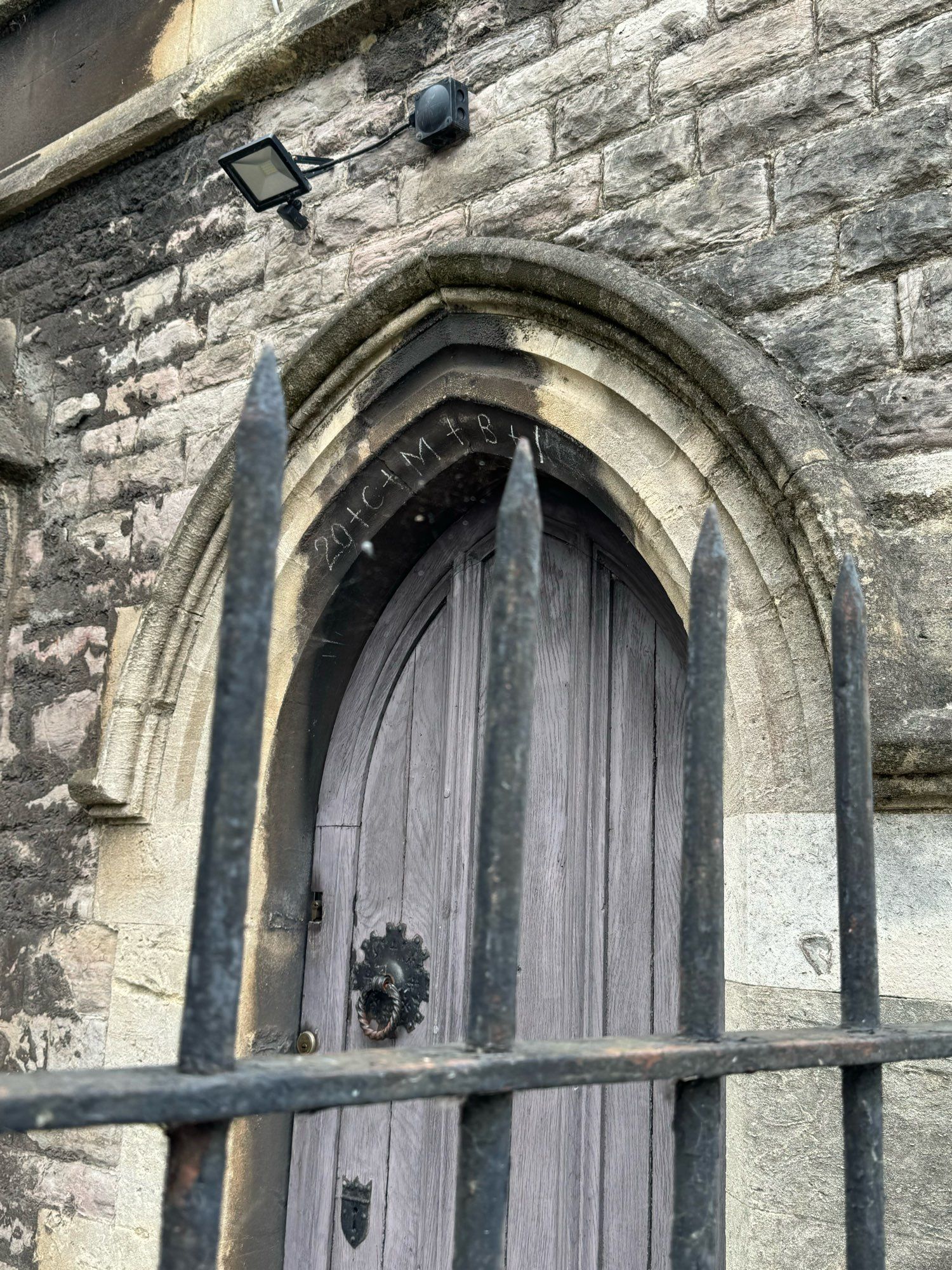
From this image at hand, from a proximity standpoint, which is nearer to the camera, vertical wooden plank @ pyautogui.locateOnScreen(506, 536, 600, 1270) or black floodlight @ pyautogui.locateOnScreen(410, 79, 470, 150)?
vertical wooden plank @ pyautogui.locateOnScreen(506, 536, 600, 1270)

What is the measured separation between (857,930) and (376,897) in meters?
1.95

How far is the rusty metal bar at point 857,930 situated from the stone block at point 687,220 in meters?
1.47

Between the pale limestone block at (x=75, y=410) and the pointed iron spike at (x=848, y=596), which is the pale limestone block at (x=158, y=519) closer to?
the pale limestone block at (x=75, y=410)

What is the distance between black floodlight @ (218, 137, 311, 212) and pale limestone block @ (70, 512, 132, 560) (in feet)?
3.19

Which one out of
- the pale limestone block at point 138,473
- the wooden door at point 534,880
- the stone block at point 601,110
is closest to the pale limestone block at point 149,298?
the pale limestone block at point 138,473

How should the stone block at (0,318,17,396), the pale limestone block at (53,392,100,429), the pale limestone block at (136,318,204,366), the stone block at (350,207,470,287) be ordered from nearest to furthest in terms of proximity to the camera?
the stone block at (350,207,470,287), the pale limestone block at (136,318,204,366), the pale limestone block at (53,392,100,429), the stone block at (0,318,17,396)

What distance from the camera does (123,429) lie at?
3254 mm

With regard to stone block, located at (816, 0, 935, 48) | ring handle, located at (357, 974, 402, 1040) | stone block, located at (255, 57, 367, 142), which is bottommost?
ring handle, located at (357, 974, 402, 1040)

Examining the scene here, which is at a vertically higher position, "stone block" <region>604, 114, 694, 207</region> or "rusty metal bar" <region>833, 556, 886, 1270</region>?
"stone block" <region>604, 114, 694, 207</region>

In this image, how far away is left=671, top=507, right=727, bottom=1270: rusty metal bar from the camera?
2.74ft

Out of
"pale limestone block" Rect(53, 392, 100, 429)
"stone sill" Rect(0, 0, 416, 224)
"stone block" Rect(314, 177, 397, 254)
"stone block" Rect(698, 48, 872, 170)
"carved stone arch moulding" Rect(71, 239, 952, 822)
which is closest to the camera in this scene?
"carved stone arch moulding" Rect(71, 239, 952, 822)

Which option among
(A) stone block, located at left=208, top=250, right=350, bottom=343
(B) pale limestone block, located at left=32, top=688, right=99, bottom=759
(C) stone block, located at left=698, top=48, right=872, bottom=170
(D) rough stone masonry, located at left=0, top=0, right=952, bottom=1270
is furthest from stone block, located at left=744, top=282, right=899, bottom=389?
(B) pale limestone block, located at left=32, top=688, right=99, bottom=759

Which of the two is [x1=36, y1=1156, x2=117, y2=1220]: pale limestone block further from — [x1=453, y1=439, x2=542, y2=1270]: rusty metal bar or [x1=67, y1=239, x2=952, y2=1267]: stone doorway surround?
Answer: [x1=453, y1=439, x2=542, y2=1270]: rusty metal bar

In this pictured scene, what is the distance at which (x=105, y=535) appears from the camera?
319 centimetres
